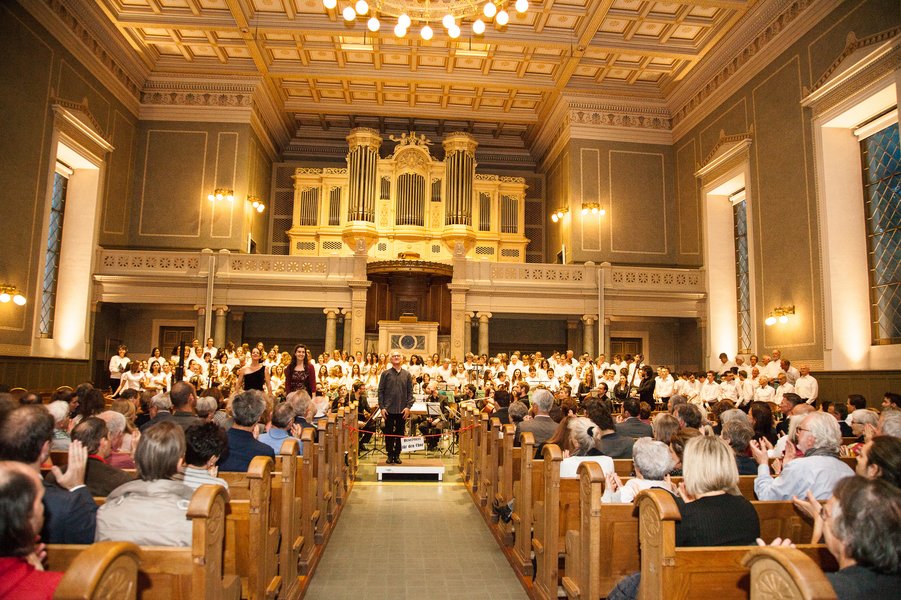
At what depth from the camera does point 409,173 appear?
17734mm

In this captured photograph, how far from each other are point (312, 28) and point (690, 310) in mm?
11010

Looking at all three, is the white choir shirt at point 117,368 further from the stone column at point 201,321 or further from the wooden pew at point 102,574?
the wooden pew at point 102,574

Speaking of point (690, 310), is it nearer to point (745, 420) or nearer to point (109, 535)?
point (745, 420)

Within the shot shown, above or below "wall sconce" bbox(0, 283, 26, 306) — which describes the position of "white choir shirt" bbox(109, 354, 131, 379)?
below

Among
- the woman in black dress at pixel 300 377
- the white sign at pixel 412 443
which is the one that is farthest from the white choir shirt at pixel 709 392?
the woman in black dress at pixel 300 377

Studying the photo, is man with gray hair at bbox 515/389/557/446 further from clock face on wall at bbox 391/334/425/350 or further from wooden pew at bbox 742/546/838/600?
clock face on wall at bbox 391/334/425/350

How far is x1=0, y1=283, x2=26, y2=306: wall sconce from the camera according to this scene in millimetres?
10367

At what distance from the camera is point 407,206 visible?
57.6ft

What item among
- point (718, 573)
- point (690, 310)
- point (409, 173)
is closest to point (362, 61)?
point (409, 173)

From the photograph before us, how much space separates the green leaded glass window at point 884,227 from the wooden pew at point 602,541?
8786mm

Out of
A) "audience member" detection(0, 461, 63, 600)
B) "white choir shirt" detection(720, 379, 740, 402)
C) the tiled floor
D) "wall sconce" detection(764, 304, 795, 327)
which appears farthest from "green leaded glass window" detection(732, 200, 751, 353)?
"audience member" detection(0, 461, 63, 600)

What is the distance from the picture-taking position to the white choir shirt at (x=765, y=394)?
1006cm

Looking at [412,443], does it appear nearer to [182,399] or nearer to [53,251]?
[182,399]

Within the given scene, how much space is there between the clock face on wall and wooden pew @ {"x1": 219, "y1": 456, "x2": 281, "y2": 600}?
466 inches
